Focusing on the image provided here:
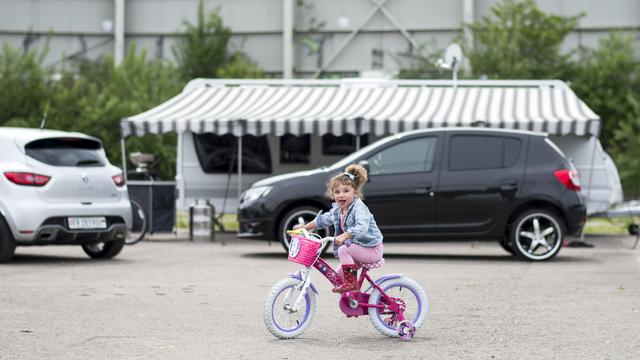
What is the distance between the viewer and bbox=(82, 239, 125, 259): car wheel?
17000mm

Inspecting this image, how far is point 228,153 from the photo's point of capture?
927 inches

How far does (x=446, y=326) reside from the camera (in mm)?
9859

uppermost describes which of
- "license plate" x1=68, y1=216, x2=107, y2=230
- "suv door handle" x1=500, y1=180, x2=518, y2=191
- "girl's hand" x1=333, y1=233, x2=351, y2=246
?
"girl's hand" x1=333, y1=233, x2=351, y2=246

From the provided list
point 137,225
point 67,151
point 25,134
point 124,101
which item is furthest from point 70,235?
point 124,101

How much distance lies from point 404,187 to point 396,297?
8.25m

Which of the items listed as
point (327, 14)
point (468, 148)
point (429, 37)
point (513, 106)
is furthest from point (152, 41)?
point (468, 148)

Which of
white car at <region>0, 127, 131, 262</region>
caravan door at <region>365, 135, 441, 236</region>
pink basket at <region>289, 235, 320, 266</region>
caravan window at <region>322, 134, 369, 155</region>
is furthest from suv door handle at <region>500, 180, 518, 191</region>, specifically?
pink basket at <region>289, 235, 320, 266</region>

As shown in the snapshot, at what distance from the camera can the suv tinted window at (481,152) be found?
57.6 feet

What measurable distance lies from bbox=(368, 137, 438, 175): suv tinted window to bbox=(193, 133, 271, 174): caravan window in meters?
6.13

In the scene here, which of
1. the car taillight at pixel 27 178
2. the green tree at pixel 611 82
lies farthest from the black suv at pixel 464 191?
the green tree at pixel 611 82

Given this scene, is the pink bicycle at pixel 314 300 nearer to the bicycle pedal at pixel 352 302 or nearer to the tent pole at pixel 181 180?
the bicycle pedal at pixel 352 302

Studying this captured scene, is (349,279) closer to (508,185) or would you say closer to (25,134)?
(25,134)

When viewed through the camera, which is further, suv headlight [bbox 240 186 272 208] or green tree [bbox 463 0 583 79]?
green tree [bbox 463 0 583 79]

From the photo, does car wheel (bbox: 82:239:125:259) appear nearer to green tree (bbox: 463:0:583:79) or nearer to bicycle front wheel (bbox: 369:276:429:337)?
bicycle front wheel (bbox: 369:276:429:337)
